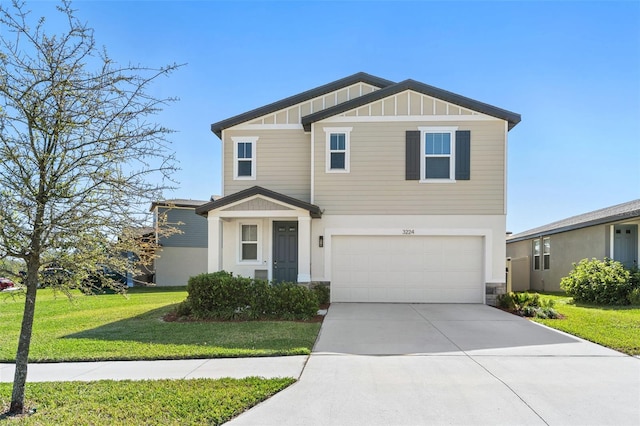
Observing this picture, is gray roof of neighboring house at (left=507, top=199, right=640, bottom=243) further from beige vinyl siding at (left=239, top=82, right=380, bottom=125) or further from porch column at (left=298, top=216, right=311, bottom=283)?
porch column at (left=298, top=216, right=311, bottom=283)

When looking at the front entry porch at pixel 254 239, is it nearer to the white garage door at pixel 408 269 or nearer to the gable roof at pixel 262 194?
the gable roof at pixel 262 194

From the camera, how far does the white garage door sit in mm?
12297

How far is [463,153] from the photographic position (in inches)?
478

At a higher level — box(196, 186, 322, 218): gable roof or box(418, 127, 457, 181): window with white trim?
box(418, 127, 457, 181): window with white trim

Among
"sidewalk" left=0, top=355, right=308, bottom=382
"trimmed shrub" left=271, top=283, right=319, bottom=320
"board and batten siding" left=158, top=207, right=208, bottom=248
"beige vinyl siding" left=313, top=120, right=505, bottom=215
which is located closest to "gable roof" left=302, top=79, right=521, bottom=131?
"beige vinyl siding" left=313, top=120, right=505, bottom=215

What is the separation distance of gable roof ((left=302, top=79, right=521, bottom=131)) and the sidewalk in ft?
26.4

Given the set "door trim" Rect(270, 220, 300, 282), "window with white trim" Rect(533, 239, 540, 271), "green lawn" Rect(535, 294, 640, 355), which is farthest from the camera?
"window with white trim" Rect(533, 239, 540, 271)

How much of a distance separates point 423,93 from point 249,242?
729 cm

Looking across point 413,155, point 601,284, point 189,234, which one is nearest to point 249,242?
point 413,155

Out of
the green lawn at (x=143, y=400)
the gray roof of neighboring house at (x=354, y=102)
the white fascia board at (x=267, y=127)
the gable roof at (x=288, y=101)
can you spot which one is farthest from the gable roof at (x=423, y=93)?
the green lawn at (x=143, y=400)

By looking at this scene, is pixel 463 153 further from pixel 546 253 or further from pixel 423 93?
pixel 546 253

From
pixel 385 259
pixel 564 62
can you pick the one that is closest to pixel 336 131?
pixel 385 259

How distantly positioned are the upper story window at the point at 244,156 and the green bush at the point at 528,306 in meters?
8.73

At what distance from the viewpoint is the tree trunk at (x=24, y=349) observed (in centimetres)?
441
